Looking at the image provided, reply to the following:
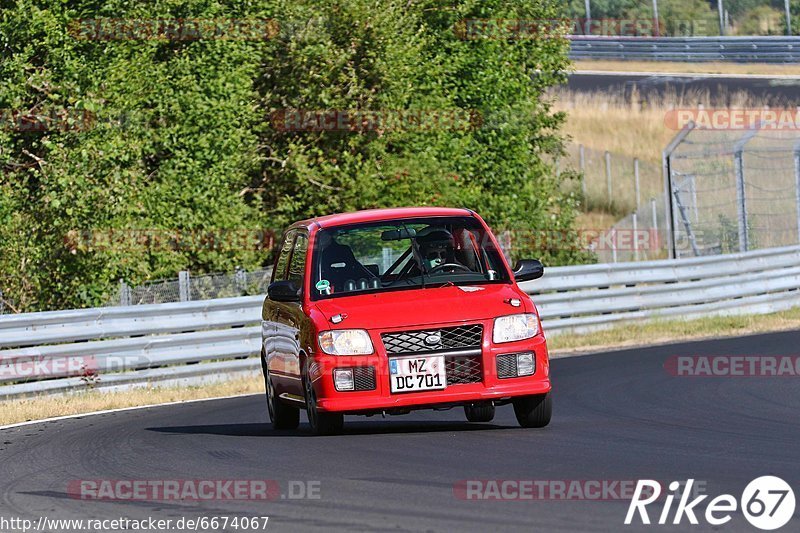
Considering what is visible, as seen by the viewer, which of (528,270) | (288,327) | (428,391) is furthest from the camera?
A: (288,327)

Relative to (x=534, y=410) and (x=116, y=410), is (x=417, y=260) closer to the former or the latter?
(x=534, y=410)

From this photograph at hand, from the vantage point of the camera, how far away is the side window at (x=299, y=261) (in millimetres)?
11719

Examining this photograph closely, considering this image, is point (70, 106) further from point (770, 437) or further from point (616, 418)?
point (770, 437)

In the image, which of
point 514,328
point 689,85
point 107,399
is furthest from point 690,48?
point 514,328

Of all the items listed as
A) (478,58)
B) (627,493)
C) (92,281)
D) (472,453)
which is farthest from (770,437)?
(478,58)

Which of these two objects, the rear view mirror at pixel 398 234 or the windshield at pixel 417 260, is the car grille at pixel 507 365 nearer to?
the windshield at pixel 417 260

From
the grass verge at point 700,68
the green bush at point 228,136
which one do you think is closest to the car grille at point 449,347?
the green bush at point 228,136

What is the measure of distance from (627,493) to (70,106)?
696 inches

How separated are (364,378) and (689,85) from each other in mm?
45291

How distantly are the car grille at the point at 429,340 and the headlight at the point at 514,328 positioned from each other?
6.2 inches

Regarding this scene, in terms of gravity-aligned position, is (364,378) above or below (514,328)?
below

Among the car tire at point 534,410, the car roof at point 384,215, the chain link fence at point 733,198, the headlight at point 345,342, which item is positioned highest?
the car roof at point 384,215

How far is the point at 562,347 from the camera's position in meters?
22.5

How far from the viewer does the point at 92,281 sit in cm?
2361
